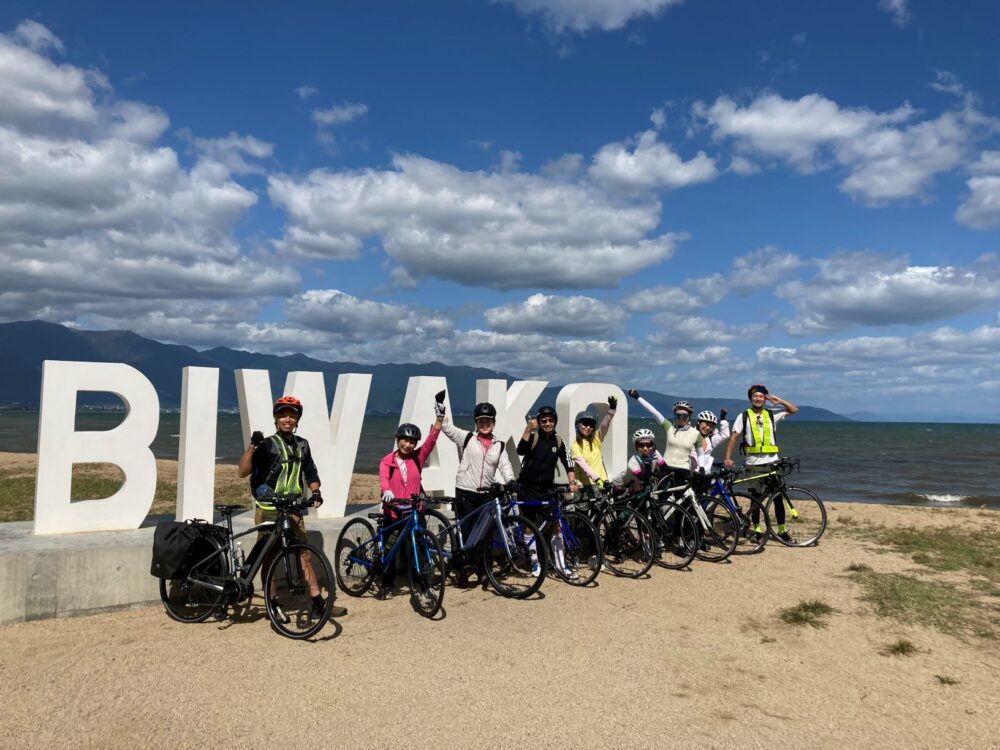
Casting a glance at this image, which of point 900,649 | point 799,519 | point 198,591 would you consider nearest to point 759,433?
point 799,519

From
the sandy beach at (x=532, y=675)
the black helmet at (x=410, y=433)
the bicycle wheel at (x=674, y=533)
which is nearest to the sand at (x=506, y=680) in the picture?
the sandy beach at (x=532, y=675)

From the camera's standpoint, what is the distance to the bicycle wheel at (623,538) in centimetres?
767

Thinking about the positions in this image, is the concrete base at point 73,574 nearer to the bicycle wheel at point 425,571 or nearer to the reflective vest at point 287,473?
the reflective vest at point 287,473

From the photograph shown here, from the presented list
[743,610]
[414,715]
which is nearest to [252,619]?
[414,715]

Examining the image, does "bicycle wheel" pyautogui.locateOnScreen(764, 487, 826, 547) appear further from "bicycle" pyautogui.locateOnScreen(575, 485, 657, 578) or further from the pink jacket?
the pink jacket

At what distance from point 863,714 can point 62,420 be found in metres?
7.28

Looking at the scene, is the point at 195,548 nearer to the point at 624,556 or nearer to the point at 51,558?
the point at 51,558

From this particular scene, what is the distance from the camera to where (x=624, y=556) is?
787 centimetres

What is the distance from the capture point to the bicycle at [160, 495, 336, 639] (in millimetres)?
5445

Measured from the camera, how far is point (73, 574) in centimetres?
582

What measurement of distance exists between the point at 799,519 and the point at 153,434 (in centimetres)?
900

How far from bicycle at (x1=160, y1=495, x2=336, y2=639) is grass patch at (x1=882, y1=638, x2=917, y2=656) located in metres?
4.59

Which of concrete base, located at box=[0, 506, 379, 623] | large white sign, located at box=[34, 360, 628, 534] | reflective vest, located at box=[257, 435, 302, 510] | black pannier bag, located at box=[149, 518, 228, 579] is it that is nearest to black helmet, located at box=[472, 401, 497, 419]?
large white sign, located at box=[34, 360, 628, 534]

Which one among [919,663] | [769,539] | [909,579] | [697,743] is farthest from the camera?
[769,539]
